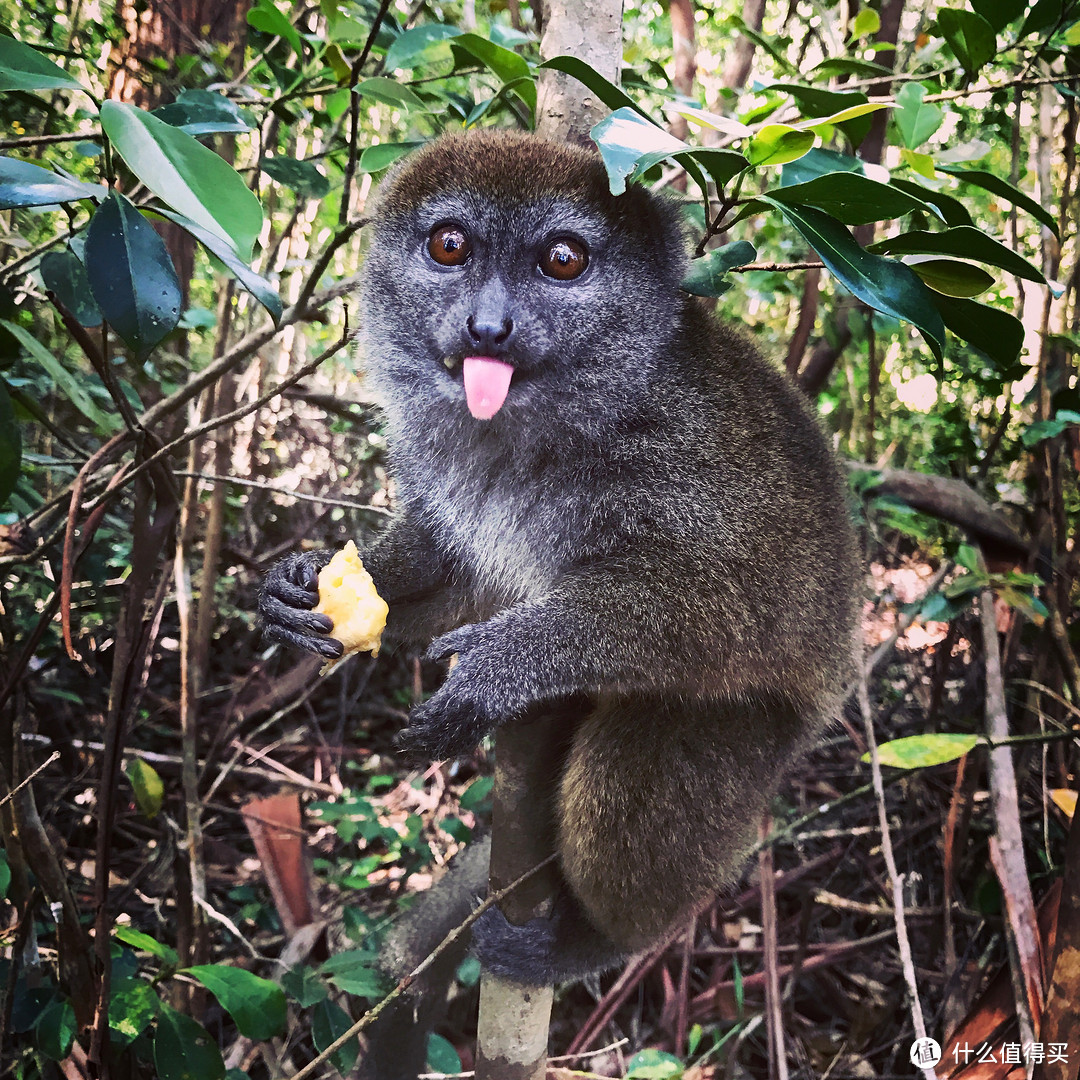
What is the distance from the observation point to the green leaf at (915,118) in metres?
1.98

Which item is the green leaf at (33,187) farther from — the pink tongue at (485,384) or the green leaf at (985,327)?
the green leaf at (985,327)

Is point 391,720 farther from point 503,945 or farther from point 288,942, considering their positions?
point 503,945

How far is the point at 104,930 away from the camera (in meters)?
1.69

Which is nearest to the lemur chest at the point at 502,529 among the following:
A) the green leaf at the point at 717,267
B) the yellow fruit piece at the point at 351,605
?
the yellow fruit piece at the point at 351,605

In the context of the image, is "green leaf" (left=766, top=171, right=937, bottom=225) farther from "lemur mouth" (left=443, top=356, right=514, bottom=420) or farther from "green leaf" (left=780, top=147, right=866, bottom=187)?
"lemur mouth" (left=443, top=356, right=514, bottom=420)

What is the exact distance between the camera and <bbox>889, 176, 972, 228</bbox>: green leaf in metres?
1.47

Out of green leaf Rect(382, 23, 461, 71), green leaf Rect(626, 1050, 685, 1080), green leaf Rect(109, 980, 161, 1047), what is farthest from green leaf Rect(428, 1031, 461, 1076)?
green leaf Rect(382, 23, 461, 71)

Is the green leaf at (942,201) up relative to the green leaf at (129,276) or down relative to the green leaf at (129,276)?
up

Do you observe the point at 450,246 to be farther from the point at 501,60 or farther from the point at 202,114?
the point at 202,114

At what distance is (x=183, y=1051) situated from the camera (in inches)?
72.4

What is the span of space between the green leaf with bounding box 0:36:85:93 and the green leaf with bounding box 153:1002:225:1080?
186 cm

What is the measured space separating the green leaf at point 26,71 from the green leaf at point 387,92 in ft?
2.12

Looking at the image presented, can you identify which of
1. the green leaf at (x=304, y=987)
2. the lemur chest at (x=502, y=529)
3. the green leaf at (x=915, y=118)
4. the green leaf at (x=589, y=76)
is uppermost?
the green leaf at (x=915, y=118)

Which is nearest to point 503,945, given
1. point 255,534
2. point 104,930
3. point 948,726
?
point 104,930
